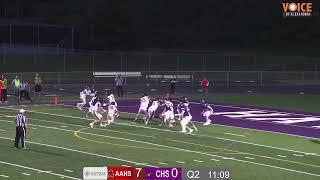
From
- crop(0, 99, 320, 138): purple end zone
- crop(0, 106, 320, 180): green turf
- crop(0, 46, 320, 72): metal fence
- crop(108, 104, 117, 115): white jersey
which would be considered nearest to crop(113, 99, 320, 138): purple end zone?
crop(0, 99, 320, 138): purple end zone

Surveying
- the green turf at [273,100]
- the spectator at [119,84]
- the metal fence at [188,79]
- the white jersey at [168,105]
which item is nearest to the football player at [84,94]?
the spectator at [119,84]

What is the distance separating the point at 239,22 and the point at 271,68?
3156cm

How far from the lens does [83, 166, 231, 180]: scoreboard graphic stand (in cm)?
1336

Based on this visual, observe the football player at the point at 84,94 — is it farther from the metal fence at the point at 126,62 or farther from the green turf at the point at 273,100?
the metal fence at the point at 126,62

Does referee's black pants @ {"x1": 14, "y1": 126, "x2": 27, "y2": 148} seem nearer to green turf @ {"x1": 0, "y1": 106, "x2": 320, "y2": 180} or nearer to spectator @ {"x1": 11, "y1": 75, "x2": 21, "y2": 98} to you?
green turf @ {"x1": 0, "y1": 106, "x2": 320, "y2": 180}

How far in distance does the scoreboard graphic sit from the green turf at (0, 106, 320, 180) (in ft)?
22.9

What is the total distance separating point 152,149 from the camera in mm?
25859

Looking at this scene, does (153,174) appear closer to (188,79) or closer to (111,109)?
(111,109)

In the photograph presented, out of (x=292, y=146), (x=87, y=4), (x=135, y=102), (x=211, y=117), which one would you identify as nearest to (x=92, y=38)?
(x=87, y=4)

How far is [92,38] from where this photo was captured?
84312mm

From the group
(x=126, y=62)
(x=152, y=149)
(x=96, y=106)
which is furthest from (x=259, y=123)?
(x=126, y=62)

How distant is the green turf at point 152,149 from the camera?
73.6ft

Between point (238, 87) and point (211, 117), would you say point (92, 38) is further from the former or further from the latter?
point (211, 117)

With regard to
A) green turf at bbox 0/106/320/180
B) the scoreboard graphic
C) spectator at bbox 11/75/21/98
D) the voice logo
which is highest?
the voice logo
